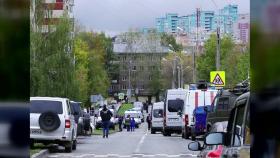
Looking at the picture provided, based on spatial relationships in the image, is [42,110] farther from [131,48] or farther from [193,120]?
[131,48]

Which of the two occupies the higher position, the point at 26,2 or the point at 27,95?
the point at 26,2

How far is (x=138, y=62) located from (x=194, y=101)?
96.2 m

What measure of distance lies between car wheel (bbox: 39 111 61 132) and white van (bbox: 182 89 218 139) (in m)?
8.90

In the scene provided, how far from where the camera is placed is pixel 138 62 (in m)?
124

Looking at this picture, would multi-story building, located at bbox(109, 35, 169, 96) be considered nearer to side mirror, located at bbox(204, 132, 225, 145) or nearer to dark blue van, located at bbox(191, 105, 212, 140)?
dark blue van, located at bbox(191, 105, 212, 140)

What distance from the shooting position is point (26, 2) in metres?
2.77

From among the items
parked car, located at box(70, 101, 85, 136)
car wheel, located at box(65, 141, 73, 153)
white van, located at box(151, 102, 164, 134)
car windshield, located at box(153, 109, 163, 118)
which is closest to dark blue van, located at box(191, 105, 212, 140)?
parked car, located at box(70, 101, 85, 136)

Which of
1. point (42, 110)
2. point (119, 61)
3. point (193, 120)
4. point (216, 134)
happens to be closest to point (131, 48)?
point (119, 61)

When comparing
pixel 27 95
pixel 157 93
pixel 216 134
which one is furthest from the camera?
pixel 157 93

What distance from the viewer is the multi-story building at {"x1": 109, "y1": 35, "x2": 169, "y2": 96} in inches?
4744

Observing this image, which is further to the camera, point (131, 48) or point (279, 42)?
point (131, 48)

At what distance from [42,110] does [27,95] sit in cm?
1571

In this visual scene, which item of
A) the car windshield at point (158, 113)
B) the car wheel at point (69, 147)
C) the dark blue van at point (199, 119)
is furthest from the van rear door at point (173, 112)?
the car wheel at point (69, 147)

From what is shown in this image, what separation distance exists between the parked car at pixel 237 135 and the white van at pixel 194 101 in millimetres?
20834
